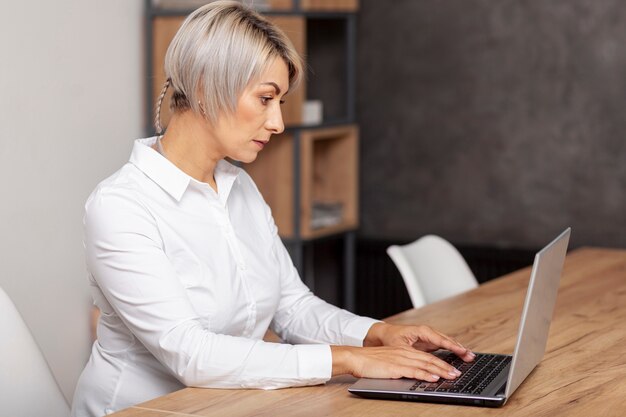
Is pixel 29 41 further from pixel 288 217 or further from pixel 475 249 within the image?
pixel 475 249

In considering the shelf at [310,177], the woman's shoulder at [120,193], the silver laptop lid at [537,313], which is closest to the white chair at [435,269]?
the silver laptop lid at [537,313]

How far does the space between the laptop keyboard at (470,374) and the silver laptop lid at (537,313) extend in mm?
55

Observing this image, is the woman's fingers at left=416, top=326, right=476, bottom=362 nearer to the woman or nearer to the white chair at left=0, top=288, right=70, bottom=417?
the woman

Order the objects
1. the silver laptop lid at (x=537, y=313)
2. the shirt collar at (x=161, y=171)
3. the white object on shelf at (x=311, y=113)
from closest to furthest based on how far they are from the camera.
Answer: the silver laptop lid at (x=537, y=313), the shirt collar at (x=161, y=171), the white object on shelf at (x=311, y=113)

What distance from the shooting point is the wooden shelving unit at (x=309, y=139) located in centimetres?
Result: 386

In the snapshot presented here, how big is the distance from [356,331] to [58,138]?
1.62m

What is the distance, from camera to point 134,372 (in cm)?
213

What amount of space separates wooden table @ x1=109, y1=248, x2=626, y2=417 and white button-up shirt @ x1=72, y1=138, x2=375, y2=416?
0.20 feet

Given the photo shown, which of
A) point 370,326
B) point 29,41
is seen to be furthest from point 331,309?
point 29,41

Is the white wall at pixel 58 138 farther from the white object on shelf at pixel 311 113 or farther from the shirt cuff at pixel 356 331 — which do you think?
the shirt cuff at pixel 356 331

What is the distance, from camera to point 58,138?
11.3 feet

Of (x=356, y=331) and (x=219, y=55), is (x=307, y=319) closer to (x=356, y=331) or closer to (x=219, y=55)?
(x=356, y=331)

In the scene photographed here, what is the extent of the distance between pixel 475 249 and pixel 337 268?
0.76 m

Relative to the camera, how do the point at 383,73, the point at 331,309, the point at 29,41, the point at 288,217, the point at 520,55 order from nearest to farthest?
the point at 331,309, the point at 29,41, the point at 288,217, the point at 520,55, the point at 383,73
